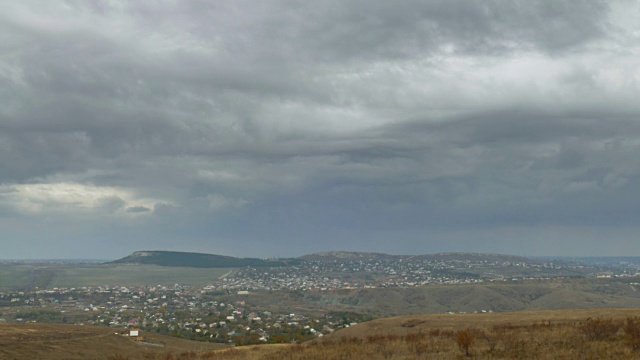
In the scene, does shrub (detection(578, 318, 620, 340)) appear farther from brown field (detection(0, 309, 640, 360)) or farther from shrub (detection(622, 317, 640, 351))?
shrub (detection(622, 317, 640, 351))

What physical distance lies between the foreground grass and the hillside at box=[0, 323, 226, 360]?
13.1m

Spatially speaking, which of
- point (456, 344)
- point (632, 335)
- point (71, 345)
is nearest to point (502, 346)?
point (456, 344)

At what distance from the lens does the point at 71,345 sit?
48250 millimetres

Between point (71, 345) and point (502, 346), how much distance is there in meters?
38.5

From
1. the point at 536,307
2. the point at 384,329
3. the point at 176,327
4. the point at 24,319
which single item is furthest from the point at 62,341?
the point at 536,307

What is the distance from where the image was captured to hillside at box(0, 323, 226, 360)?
41.3 metres

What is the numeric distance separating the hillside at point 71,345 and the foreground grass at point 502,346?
1314 cm

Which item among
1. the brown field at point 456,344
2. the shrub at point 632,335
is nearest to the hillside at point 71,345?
the brown field at point 456,344

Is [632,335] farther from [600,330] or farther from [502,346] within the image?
[502,346]

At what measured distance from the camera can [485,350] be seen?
82.4 ft

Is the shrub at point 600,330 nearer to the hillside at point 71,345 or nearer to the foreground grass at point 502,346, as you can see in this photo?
the foreground grass at point 502,346

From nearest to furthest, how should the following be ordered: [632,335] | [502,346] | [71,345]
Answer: [632,335], [502,346], [71,345]

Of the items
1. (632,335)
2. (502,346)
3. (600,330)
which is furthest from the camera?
(600,330)

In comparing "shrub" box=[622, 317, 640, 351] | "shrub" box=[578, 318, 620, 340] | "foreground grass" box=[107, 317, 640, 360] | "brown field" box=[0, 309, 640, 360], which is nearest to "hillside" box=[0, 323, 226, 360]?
"brown field" box=[0, 309, 640, 360]
